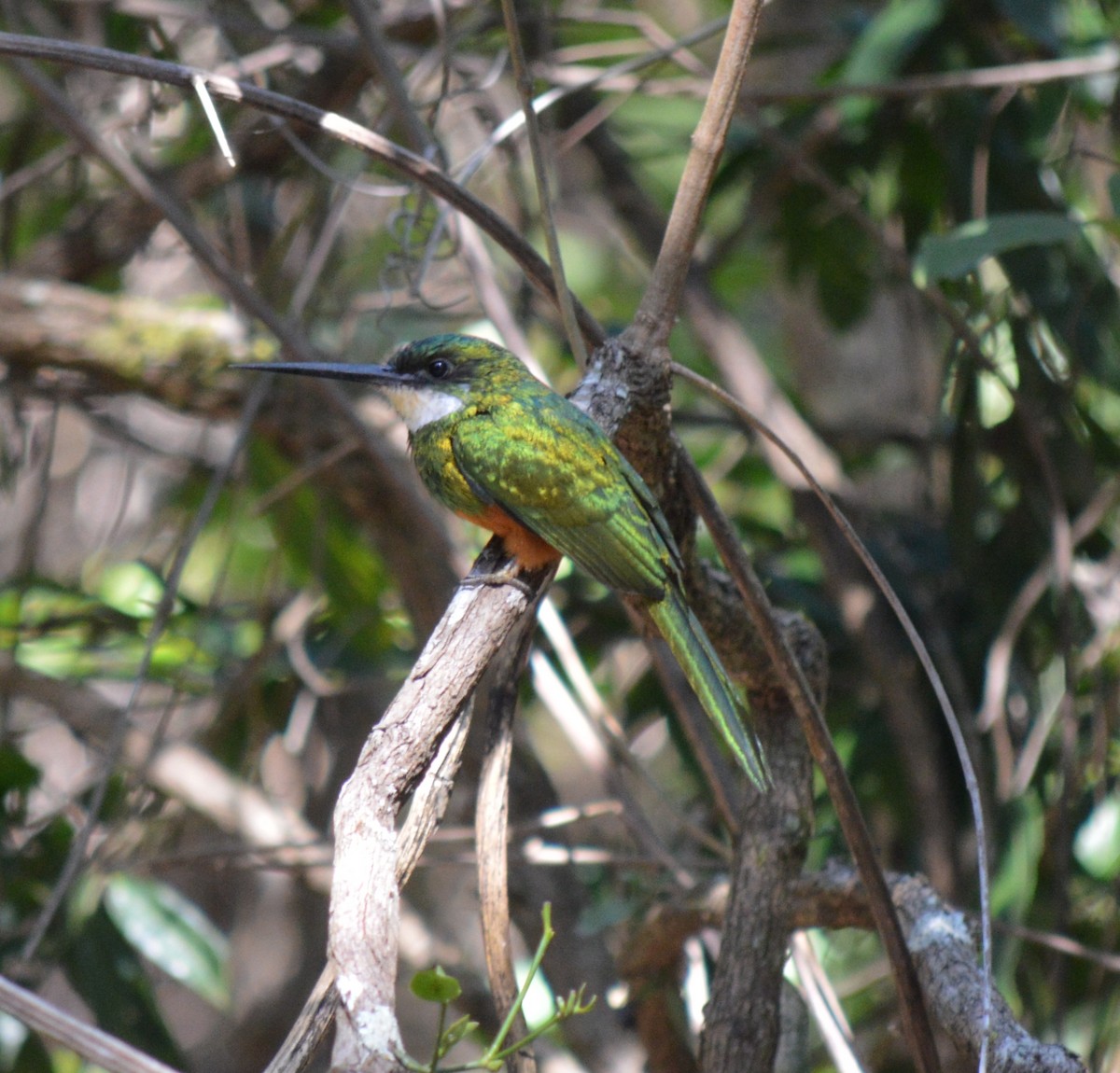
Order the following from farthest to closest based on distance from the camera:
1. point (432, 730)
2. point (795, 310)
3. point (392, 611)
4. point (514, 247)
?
point (795, 310) → point (392, 611) → point (514, 247) → point (432, 730)

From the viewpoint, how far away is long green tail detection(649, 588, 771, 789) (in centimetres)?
156

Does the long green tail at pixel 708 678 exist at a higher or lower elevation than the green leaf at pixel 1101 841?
lower

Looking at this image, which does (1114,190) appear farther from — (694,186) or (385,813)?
(385,813)

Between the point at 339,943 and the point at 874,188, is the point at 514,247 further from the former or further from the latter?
the point at 874,188

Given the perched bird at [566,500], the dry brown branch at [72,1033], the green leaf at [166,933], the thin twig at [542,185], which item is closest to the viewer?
the dry brown branch at [72,1033]

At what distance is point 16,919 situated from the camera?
Result: 2729 millimetres

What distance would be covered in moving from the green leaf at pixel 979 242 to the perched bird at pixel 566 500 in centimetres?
66

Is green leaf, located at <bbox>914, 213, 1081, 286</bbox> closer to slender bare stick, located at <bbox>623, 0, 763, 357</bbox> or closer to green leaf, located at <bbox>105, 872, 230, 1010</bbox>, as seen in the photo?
slender bare stick, located at <bbox>623, 0, 763, 357</bbox>

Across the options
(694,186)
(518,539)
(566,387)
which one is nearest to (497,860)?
(518,539)

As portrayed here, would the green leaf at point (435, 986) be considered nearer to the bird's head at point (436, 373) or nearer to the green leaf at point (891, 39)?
the bird's head at point (436, 373)

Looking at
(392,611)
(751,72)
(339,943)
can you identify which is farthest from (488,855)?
(751,72)

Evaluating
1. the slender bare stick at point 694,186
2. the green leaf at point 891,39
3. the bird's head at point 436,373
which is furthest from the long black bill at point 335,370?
the green leaf at point 891,39

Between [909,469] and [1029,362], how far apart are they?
1.22 metres

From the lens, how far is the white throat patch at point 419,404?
214cm
